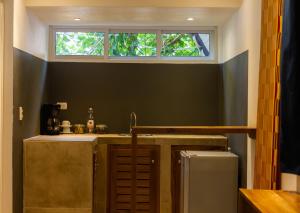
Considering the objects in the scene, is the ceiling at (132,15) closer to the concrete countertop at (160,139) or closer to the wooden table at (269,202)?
the concrete countertop at (160,139)

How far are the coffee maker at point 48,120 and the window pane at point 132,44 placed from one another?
3.54 ft

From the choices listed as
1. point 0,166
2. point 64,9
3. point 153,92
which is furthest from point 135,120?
point 0,166

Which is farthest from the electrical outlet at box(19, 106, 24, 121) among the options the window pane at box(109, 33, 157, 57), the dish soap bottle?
the window pane at box(109, 33, 157, 57)

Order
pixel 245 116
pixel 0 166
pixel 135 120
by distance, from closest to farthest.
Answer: pixel 0 166 < pixel 245 116 < pixel 135 120

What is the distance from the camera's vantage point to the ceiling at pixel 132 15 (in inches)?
167

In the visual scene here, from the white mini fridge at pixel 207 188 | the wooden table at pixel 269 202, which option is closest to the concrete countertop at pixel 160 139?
the white mini fridge at pixel 207 188

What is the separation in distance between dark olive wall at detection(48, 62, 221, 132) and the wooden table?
2837 mm

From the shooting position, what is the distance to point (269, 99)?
2.88 m

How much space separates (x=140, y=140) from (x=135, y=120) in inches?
21.7

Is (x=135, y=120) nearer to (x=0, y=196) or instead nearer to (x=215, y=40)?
(x=215, y=40)

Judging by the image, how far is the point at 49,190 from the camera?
4188 millimetres

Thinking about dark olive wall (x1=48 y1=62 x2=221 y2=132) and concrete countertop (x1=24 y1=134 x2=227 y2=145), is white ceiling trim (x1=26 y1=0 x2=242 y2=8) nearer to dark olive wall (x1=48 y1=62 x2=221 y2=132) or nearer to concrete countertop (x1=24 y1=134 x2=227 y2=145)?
dark olive wall (x1=48 y1=62 x2=221 y2=132)

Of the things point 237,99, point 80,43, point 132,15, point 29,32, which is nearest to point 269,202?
point 237,99

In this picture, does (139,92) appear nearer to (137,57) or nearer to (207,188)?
(137,57)
